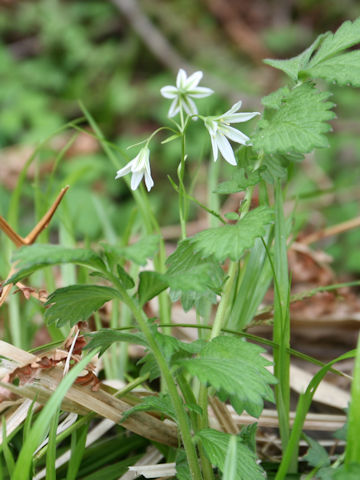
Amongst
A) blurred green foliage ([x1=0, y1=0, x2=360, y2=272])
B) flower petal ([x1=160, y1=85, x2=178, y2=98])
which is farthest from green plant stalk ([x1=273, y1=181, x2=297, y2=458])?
blurred green foliage ([x1=0, y1=0, x2=360, y2=272])

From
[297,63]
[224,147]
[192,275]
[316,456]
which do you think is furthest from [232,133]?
[316,456]

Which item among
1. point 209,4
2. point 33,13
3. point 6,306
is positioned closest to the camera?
point 6,306

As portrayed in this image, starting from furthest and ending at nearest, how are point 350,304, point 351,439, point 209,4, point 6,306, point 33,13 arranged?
point 209,4 < point 33,13 < point 350,304 < point 6,306 < point 351,439

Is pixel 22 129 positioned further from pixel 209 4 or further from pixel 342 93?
pixel 342 93

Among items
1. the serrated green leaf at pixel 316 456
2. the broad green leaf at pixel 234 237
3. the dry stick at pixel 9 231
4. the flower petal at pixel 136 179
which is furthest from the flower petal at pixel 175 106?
the serrated green leaf at pixel 316 456

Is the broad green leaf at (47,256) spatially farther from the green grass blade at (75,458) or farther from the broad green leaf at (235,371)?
the green grass blade at (75,458)

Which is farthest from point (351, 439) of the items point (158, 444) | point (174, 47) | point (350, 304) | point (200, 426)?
point (174, 47)

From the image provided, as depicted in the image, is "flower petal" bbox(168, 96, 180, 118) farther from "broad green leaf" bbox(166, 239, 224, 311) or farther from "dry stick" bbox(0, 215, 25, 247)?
"dry stick" bbox(0, 215, 25, 247)
